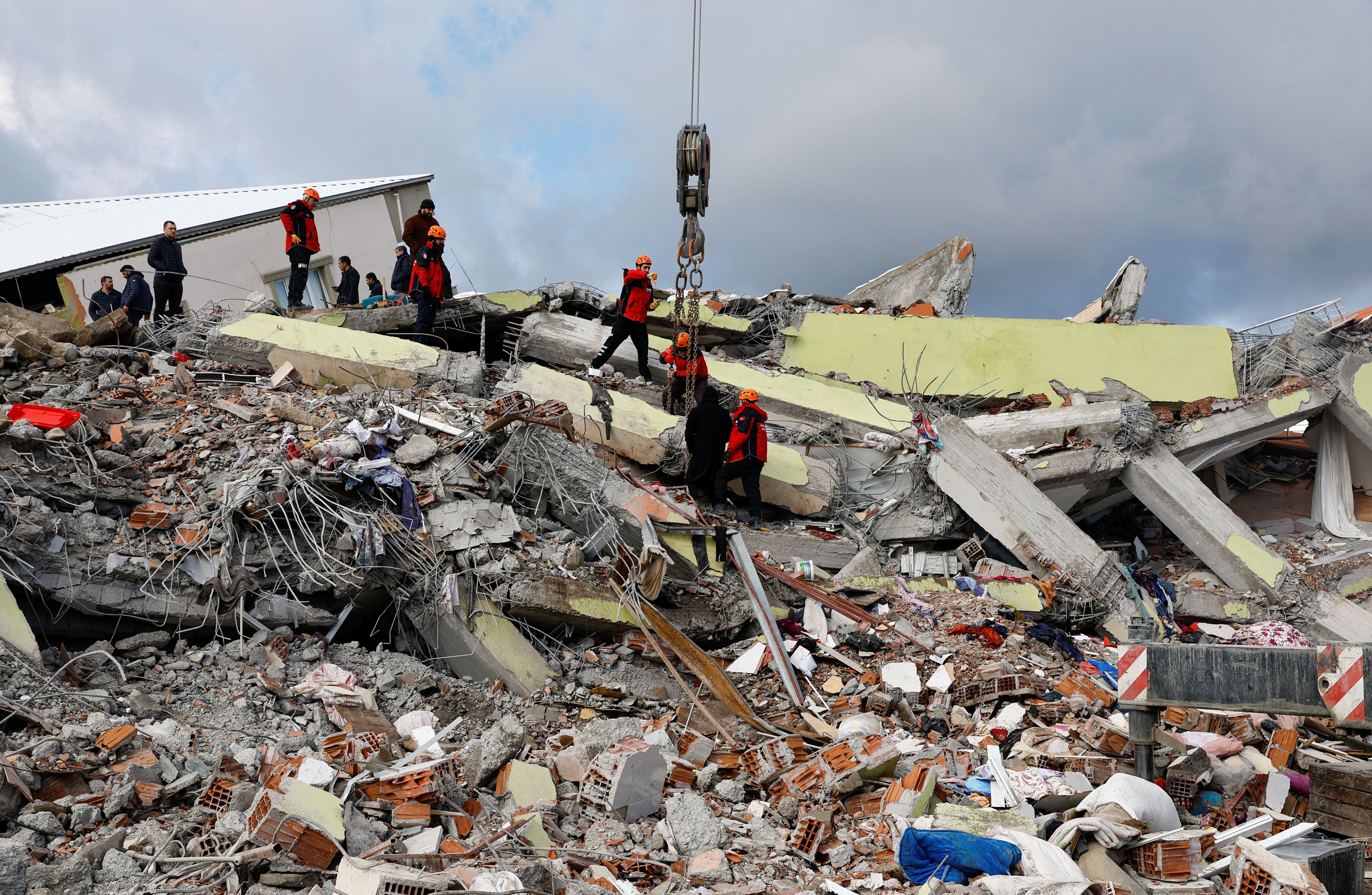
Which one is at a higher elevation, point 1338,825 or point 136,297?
point 136,297

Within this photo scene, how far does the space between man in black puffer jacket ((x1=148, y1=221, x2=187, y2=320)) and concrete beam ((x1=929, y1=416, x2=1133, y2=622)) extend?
829cm

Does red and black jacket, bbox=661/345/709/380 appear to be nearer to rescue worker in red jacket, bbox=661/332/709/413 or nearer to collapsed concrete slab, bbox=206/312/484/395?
rescue worker in red jacket, bbox=661/332/709/413

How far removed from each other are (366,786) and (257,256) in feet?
44.9

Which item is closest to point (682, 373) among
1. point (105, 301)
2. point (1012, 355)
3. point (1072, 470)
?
point (1072, 470)

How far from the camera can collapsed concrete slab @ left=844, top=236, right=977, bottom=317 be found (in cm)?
1387

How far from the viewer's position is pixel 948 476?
8.38m

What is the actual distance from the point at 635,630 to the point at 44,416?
13.7 ft

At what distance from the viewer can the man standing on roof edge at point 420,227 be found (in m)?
10.1

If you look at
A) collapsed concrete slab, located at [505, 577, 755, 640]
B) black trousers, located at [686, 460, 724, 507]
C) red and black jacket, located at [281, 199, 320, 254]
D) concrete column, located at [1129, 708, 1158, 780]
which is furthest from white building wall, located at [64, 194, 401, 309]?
concrete column, located at [1129, 708, 1158, 780]

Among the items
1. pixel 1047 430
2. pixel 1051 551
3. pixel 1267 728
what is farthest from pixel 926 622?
pixel 1047 430

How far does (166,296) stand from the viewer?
32.9ft

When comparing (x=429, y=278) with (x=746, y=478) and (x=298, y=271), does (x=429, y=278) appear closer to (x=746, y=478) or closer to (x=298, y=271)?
(x=298, y=271)

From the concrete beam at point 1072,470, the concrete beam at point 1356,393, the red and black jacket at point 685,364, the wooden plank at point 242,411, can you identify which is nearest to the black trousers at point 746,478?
the red and black jacket at point 685,364

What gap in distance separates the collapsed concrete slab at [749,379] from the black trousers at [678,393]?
0.77m
